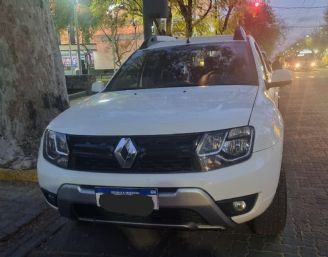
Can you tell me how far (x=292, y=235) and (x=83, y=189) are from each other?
6.23ft

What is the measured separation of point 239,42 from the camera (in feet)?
18.3

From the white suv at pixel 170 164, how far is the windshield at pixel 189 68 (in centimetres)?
88

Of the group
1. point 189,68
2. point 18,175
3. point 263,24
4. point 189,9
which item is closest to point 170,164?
point 189,68

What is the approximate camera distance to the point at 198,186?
133 inches

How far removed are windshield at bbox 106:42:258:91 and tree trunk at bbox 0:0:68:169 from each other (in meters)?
1.32

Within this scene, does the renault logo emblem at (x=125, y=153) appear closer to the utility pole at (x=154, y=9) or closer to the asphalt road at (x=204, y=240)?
the asphalt road at (x=204, y=240)

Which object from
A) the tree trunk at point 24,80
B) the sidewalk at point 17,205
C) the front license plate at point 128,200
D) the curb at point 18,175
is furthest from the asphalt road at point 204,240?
the tree trunk at point 24,80

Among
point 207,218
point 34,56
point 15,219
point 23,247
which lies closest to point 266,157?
point 207,218

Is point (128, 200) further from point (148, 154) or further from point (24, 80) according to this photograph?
point (24, 80)

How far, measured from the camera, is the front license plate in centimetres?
344

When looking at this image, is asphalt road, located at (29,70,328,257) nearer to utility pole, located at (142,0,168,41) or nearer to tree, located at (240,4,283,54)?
utility pole, located at (142,0,168,41)

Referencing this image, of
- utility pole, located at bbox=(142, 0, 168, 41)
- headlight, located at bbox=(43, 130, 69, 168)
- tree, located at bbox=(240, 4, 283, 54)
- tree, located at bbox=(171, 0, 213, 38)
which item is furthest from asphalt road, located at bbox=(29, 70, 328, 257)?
tree, located at bbox=(240, 4, 283, 54)

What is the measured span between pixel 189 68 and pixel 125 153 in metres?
2.03

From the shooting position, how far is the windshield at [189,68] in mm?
5027
